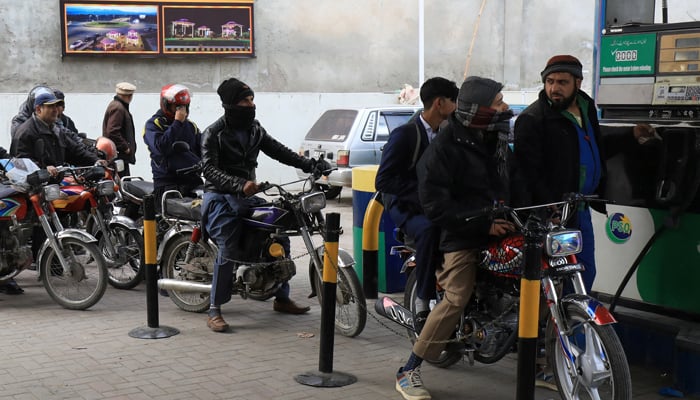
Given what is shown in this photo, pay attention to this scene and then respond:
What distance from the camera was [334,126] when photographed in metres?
16.1

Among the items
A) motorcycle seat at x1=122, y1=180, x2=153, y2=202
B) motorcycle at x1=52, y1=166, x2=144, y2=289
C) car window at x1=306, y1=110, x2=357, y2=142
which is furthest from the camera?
car window at x1=306, y1=110, x2=357, y2=142

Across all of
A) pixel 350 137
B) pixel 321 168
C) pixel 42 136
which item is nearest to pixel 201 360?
pixel 321 168

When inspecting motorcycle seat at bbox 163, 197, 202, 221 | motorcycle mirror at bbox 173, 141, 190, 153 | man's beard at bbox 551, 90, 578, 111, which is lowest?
motorcycle seat at bbox 163, 197, 202, 221

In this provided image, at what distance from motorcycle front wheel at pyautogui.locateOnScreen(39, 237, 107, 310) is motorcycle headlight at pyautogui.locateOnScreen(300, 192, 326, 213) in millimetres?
1981

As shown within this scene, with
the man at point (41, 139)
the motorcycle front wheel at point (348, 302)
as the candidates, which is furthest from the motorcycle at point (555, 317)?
the man at point (41, 139)

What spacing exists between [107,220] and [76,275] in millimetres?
1131

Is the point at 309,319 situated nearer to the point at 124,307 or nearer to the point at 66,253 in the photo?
the point at 124,307

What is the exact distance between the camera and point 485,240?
543 cm

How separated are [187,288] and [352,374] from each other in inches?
81.6

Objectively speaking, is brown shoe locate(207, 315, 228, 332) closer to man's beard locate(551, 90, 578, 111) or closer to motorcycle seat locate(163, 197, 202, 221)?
motorcycle seat locate(163, 197, 202, 221)

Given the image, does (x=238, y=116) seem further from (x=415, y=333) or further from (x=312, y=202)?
(x=415, y=333)

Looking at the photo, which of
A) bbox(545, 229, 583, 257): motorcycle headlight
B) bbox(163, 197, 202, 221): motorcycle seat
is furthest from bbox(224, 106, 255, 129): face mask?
bbox(545, 229, 583, 257): motorcycle headlight

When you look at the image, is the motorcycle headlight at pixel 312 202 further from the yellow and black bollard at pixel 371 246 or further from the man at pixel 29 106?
the man at pixel 29 106

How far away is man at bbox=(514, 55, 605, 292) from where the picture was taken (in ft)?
18.8
